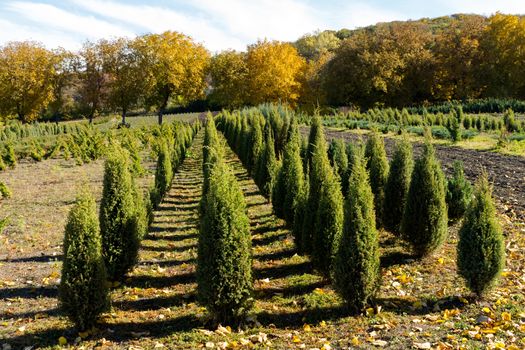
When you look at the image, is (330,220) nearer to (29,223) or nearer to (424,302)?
(424,302)

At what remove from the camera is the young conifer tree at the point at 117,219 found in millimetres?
6445

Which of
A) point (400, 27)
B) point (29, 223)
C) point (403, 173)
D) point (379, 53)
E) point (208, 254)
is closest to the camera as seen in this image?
point (208, 254)

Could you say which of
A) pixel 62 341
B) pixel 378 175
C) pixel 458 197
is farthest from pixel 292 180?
pixel 62 341

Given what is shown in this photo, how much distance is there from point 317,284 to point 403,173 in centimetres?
286

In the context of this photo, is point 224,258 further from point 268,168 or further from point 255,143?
point 255,143

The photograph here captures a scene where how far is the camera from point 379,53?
150 ft

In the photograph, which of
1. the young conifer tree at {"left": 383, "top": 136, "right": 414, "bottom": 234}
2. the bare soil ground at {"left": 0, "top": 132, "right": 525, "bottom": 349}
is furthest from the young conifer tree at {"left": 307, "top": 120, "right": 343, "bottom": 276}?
the young conifer tree at {"left": 383, "top": 136, "right": 414, "bottom": 234}

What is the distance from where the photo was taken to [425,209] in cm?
699

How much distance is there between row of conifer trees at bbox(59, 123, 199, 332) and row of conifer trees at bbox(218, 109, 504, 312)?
9.36ft

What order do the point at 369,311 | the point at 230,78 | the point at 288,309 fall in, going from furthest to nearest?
the point at 230,78, the point at 288,309, the point at 369,311

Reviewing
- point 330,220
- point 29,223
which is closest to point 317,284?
point 330,220

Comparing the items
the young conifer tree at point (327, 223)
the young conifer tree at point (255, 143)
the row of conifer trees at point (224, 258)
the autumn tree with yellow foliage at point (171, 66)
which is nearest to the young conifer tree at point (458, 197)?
the young conifer tree at point (327, 223)

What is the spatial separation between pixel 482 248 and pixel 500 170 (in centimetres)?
1006

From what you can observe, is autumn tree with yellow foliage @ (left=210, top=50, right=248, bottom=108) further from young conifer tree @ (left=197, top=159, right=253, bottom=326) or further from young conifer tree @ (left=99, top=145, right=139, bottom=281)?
young conifer tree @ (left=197, top=159, right=253, bottom=326)
